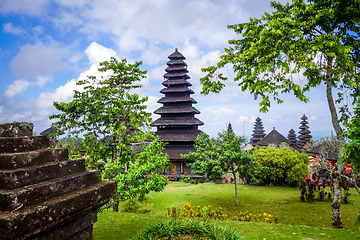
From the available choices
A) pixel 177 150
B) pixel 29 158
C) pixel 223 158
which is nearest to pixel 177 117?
pixel 177 150

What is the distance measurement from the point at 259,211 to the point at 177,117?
15109 millimetres

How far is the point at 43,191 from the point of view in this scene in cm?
Answer: 233

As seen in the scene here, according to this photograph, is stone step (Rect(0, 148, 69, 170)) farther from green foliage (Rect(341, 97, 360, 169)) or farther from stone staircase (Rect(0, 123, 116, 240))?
green foliage (Rect(341, 97, 360, 169))

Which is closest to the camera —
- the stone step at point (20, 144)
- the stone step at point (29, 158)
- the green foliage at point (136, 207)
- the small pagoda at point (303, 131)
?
the stone step at point (29, 158)

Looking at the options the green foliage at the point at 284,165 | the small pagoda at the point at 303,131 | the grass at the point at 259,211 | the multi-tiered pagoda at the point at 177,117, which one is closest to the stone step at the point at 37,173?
the grass at the point at 259,211

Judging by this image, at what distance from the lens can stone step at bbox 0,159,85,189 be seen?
7.22 ft

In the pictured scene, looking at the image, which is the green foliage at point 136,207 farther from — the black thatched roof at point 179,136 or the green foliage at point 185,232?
the black thatched roof at point 179,136

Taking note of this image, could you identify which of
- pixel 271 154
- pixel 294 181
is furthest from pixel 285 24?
pixel 294 181

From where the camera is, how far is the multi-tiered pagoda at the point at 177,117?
2419cm

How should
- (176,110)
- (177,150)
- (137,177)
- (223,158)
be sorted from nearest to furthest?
1. (137,177)
2. (223,158)
3. (177,150)
4. (176,110)

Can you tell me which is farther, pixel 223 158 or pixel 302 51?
pixel 223 158

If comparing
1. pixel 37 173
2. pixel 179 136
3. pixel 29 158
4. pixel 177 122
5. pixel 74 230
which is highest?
pixel 177 122

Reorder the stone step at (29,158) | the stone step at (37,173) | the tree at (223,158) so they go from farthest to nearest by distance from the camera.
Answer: the tree at (223,158) → the stone step at (29,158) → the stone step at (37,173)

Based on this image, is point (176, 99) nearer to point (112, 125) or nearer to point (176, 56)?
Answer: point (176, 56)
